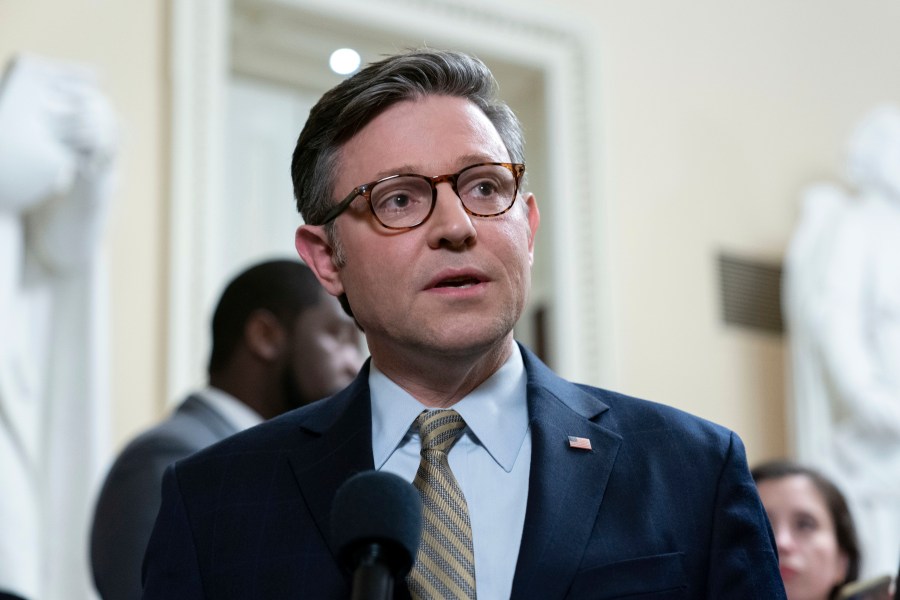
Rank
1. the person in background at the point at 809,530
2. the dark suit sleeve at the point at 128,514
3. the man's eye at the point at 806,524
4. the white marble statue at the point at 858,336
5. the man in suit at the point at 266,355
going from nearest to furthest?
1. the dark suit sleeve at the point at 128,514
2. the man in suit at the point at 266,355
3. the person in background at the point at 809,530
4. the man's eye at the point at 806,524
5. the white marble statue at the point at 858,336

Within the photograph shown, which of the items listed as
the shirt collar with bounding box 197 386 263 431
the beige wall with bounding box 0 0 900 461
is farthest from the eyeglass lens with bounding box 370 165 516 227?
the beige wall with bounding box 0 0 900 461

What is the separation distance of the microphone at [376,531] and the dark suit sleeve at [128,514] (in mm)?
1481

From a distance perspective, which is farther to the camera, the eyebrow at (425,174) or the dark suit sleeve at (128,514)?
the dark suit sleeve at (128,514)

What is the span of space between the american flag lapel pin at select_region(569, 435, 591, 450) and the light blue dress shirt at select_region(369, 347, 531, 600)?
0.21 feet

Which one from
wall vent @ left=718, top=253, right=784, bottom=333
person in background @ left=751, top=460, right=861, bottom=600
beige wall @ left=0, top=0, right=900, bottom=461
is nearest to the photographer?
person in background @ left=751, top=460, right=861, bottom=600

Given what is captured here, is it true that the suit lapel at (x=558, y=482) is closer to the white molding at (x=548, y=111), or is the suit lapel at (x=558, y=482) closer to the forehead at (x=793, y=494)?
the forehead at (x=793, y=494)

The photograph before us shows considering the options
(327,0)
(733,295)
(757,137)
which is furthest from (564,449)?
(757,137)

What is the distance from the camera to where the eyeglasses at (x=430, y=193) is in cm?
196

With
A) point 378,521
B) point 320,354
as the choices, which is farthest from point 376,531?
point 320,354

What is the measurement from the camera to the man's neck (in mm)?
1961

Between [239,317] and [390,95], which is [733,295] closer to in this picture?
[239,317]

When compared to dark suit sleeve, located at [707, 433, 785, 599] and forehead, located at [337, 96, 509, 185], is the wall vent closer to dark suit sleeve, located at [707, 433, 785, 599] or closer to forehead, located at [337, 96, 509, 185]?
forehead, located at [337, 96, 509, 185]

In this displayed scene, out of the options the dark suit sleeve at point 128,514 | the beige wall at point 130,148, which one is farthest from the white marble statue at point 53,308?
the dark suit sleeve at point 128,514

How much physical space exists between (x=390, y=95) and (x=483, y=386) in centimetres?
42
